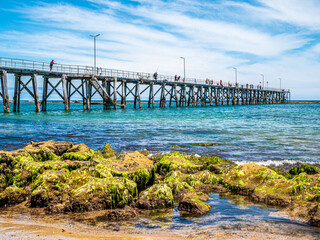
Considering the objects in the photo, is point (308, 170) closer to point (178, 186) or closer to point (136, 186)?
point (178, 186)

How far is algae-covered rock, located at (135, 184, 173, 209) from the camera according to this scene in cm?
504

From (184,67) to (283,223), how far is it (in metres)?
51.6

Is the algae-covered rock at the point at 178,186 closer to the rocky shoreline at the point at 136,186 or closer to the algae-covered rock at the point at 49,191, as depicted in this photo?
the rocky shoreline at the point at 136,186

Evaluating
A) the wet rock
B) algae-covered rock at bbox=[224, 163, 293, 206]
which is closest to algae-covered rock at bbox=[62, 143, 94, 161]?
the wet rock

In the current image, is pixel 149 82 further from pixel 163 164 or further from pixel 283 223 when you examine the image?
pixel 283 223

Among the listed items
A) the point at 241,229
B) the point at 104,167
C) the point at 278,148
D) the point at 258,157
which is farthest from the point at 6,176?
the point at 278,148

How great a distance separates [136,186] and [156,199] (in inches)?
27.1

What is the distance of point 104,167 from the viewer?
633 centimetres

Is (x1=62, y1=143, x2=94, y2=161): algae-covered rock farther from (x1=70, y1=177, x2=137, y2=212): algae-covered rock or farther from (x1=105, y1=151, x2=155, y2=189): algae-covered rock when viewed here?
(x1=70, y1=177, x2=137, y2=212): algae-covered rock

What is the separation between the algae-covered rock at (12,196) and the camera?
5.25m

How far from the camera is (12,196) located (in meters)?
5.34

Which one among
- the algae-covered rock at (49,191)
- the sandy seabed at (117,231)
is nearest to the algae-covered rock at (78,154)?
the algae-covered rock at (49,191)

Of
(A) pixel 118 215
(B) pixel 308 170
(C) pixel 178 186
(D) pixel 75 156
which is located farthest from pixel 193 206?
(D) pixel 75 156

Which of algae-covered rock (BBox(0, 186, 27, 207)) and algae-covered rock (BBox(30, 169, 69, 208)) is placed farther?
algae-covered rock (BBox(0, 186, 27, 207))
